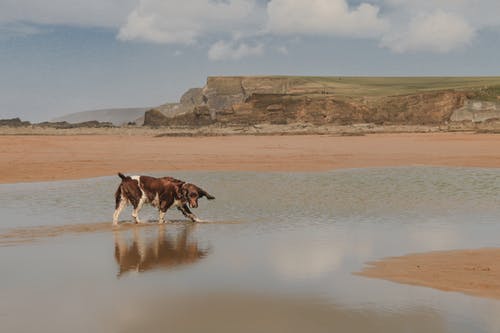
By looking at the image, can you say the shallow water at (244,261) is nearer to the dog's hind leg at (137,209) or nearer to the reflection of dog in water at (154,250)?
the reflection of dog in water at (154,250)

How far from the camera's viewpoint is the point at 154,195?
1644 cm

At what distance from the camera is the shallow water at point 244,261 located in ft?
25.0

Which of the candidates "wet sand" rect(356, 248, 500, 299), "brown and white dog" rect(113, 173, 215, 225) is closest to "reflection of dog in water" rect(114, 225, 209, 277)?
"brown and white dog" rect(113, 173, 215, 225)

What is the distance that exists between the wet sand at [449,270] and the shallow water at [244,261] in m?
0.36

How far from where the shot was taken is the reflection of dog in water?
11094mm

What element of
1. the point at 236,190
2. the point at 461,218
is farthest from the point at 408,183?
the point at 461,218

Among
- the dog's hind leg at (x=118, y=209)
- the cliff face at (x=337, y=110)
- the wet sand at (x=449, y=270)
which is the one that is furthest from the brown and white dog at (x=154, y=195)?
the cliff face at (x=337, y=110)

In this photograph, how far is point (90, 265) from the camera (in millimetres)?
10969

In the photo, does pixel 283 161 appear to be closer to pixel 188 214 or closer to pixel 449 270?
pixel 188 214

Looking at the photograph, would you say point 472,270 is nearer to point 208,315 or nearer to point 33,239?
point 208,315

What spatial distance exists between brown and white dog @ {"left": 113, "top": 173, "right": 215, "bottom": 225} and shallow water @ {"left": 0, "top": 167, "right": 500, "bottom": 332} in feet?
1.76

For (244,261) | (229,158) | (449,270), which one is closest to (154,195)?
(244,261)

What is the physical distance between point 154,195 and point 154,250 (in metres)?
3.98

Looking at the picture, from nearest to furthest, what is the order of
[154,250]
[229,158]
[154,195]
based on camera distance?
[154,250], [154,195], [229,158]
